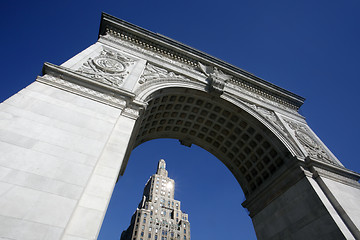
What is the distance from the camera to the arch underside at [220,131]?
1230cm

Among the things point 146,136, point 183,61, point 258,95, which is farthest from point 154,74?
point 258,95

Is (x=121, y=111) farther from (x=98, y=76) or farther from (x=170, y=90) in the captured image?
(x=170, y=90)

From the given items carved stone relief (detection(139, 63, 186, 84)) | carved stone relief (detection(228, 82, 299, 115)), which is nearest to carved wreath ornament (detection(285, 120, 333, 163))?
carved stone relief (detection(228, 82, 299, 115))

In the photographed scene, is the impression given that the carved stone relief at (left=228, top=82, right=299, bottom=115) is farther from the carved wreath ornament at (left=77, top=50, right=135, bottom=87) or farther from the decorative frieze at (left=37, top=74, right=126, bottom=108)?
the decorative frieze at (left=37, top=74, right=126, bottom=108)

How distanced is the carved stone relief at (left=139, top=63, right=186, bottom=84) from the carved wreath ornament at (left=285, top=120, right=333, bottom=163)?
828 centimetres

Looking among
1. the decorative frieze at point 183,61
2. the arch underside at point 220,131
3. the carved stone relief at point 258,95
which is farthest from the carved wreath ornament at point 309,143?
the decorative frieze at point 183,61

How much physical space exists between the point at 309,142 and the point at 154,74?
10552 millimetres

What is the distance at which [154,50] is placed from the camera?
13617 mm

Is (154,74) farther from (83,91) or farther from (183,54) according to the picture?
(83,91)

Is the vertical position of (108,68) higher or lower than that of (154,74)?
lower

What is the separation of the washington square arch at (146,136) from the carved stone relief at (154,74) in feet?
0.22

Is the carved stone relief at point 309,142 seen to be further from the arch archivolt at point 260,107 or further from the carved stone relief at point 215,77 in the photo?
the carved stone relief at point 215,77

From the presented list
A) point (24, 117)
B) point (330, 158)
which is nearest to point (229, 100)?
point (330, 158)

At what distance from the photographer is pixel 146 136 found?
13.9 metres
